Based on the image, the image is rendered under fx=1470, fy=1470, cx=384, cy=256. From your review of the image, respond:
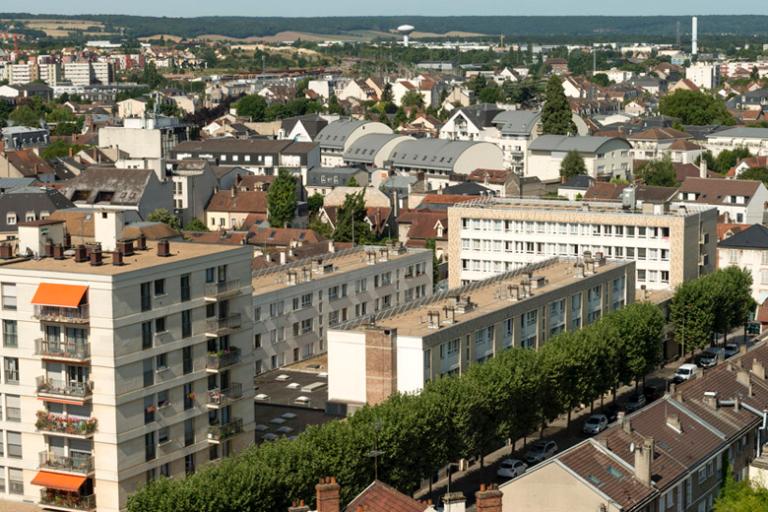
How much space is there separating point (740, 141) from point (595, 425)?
9455 cm

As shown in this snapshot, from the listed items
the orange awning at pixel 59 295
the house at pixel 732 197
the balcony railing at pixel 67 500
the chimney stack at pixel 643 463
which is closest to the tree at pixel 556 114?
the house at pixel 732 197

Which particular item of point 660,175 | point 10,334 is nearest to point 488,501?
point 10,334

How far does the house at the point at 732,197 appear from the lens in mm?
95750

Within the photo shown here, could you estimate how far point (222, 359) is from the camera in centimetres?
4350

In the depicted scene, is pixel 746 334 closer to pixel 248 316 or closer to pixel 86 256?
pixel 248 316

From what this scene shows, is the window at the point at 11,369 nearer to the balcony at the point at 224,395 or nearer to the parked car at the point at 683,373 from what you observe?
the balcony at the point at 224,395

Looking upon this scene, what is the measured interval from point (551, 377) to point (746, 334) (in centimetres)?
2468

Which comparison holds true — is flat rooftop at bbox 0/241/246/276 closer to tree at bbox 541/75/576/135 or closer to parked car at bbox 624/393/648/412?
parked car at bbox 624/393/648/412

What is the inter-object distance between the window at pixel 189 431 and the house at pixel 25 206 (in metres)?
44.9

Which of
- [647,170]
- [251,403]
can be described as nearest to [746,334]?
[251,403]

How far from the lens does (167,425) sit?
41656mm

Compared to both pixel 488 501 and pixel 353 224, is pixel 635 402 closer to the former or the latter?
pixel 488 501

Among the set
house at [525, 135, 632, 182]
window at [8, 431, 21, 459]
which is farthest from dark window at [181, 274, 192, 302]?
house at [525, 135, 632, 182]

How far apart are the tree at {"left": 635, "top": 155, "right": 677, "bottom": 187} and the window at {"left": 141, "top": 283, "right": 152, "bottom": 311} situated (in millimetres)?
79253
